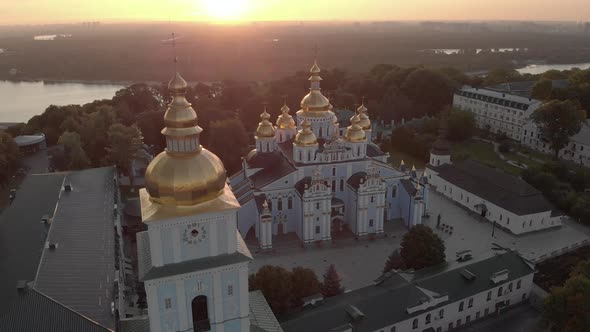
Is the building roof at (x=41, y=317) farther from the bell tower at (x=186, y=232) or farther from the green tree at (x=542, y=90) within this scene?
the green tree at (x=542, y=90)

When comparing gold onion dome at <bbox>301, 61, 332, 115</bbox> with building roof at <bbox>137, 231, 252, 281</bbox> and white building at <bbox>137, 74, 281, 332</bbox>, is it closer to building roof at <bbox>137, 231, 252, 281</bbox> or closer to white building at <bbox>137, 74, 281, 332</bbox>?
white building at <bbox>137, 74, 281, 332</bbox>

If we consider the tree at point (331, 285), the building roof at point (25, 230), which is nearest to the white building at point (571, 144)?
the tree at point (331, 285)

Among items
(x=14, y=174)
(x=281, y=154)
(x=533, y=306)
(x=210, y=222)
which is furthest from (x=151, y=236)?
(x=14, y=174)

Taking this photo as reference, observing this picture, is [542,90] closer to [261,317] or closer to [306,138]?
[306,138]

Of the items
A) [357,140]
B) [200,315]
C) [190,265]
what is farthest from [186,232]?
[357,140]

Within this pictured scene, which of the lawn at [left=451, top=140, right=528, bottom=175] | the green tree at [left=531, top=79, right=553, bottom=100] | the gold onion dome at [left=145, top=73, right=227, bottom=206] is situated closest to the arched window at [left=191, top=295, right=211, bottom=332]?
the gold onion dome at [left=145, top=73, right=227, bottom=206]

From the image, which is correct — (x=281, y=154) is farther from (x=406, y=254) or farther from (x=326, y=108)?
(x=406, y=254)
